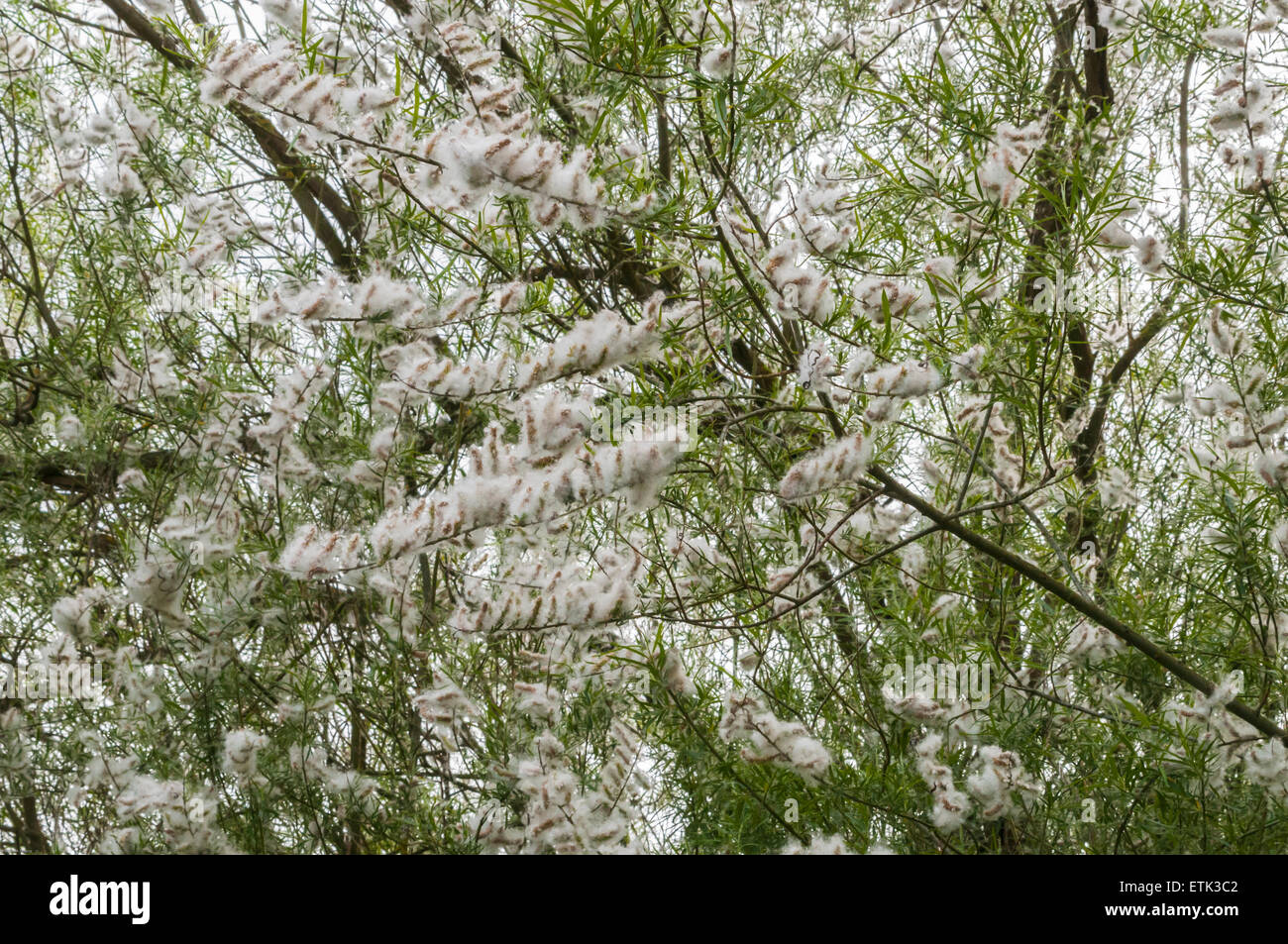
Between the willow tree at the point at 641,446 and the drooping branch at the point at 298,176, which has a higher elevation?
the drooping branch at the point at 298,176

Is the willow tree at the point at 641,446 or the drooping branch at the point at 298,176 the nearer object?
the willow tree at the point at 641,446

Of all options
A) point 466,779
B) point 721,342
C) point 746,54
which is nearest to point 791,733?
point 721,342

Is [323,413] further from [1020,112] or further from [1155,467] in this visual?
[1155,467]

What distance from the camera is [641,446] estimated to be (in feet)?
4.00

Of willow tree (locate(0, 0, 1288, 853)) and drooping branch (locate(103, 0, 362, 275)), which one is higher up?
drooping branch (locate(103, 0, 362, 275))

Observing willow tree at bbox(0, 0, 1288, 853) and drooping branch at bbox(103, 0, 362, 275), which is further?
drooping branch at bbox(103, 0, 362, 275)

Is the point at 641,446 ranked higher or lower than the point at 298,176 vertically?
lower

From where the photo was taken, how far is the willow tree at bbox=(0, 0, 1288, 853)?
4.97ft

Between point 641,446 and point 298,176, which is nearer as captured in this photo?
point 641,446

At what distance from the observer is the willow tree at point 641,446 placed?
4.97 feet
